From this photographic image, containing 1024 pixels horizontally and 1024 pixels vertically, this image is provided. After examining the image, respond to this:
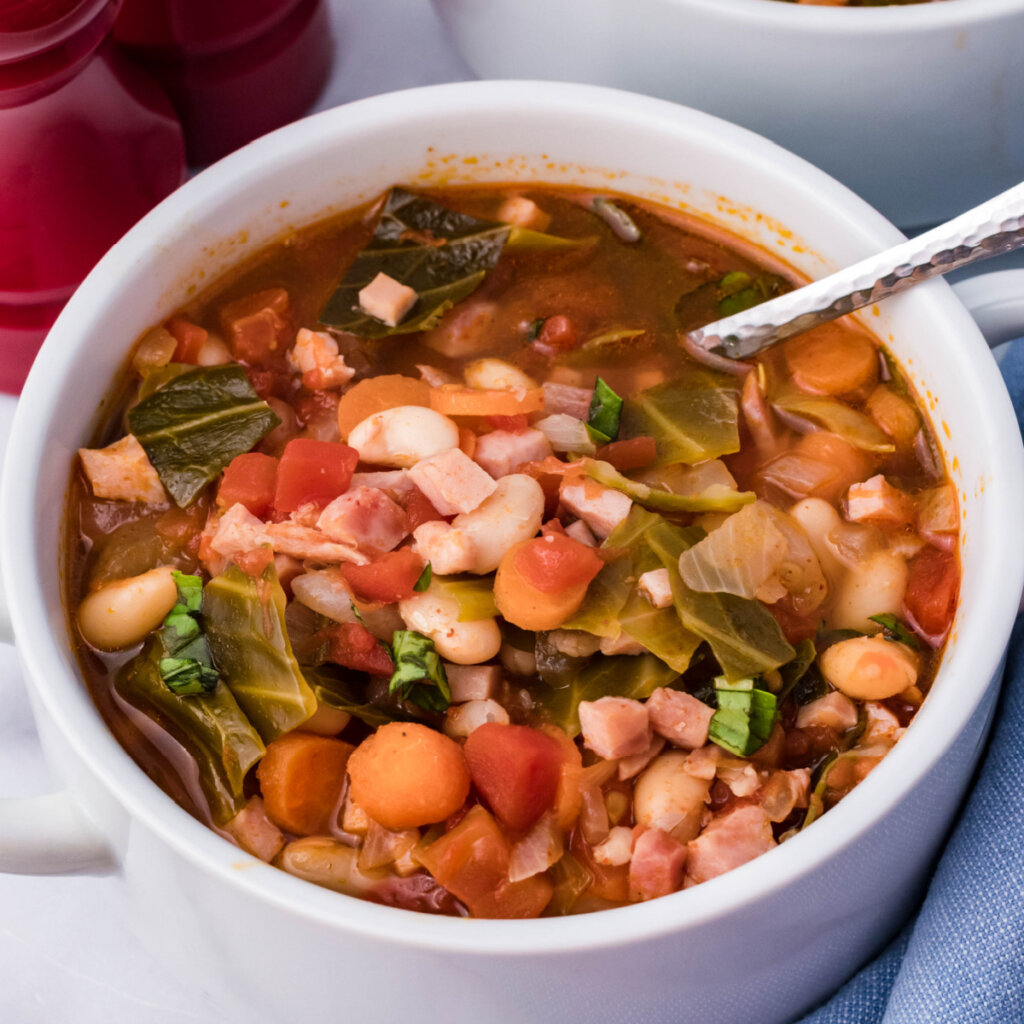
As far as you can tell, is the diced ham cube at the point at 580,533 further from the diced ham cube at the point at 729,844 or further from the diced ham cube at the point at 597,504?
the diced ham cube at the point at 729,844

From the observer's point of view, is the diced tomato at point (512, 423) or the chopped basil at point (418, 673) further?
the diced tomato at point (512, 423)

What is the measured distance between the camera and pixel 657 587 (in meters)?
1.62

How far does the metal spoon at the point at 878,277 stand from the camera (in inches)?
66.9

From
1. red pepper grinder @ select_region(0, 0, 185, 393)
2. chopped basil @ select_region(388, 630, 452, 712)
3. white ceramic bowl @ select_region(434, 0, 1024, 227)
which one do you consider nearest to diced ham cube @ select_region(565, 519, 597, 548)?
chopped basil @ select_region(388, 630, 452, 712)

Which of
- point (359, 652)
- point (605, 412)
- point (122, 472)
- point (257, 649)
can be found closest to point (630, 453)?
point (605, 412)

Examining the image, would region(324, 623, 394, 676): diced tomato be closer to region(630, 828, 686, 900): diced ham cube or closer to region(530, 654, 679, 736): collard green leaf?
region(530, 654, 679, 736): collard green leaf

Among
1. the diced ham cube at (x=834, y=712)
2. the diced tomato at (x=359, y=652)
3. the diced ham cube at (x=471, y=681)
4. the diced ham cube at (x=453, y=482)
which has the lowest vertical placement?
the diced ham cube at (x=834, y=712)

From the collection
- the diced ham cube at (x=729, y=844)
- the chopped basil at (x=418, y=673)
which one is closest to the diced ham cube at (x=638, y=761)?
the diced ham cube at (x=729, y=844)

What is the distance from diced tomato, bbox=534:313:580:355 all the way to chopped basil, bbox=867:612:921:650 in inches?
22.7

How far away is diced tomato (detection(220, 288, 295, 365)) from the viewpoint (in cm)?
194

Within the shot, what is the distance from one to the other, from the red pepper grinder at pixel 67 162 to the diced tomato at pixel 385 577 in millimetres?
712

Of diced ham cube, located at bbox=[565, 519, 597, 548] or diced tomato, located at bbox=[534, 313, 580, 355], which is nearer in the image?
diced ham cube, located at bbox=[565, 519, 597, 548]

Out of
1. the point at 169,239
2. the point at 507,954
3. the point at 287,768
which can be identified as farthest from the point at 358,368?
the point at 507,954

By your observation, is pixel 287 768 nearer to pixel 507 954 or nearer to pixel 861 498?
pixel 507 954
